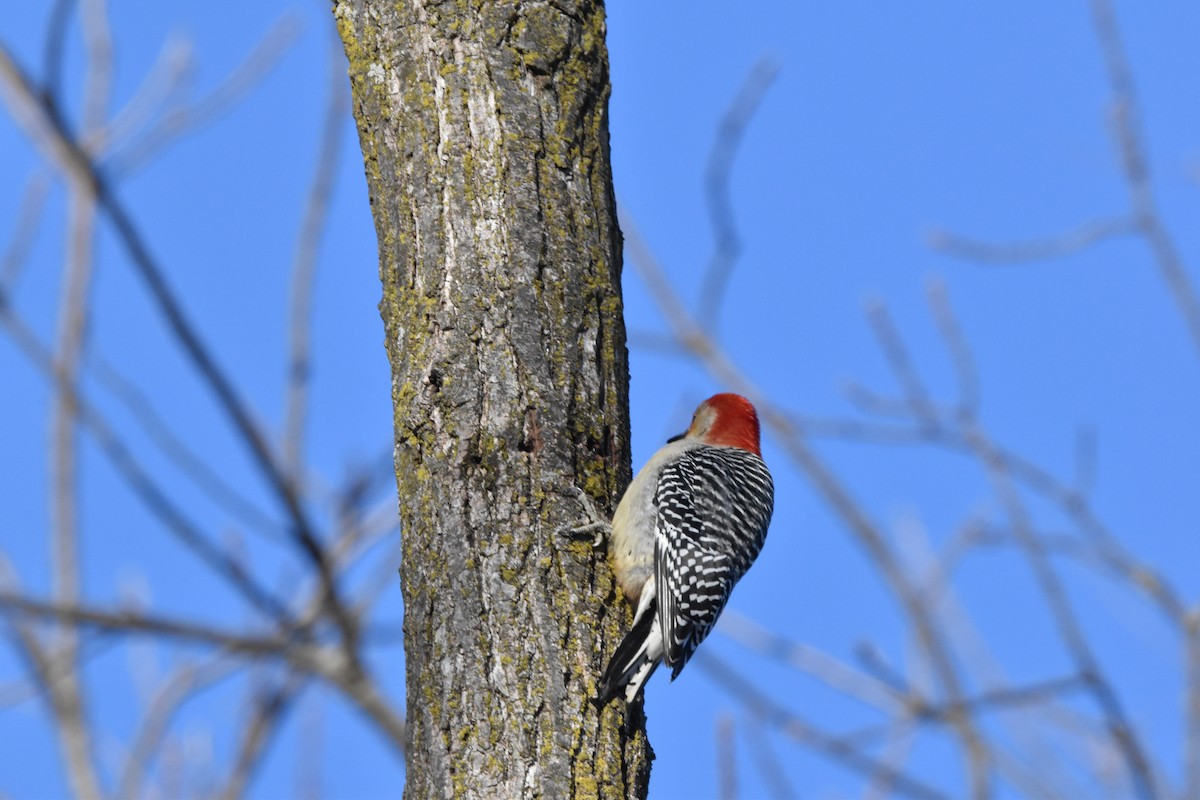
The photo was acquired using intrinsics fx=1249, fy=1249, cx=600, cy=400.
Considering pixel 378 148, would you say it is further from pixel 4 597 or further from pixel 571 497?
pixel 4 597

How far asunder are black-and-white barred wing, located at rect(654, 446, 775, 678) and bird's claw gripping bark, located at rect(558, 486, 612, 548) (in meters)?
0.50

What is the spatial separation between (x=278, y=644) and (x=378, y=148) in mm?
1723

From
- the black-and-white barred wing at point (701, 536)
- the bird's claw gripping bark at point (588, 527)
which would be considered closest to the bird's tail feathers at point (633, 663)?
the black-and-white barred wing at point (701, 536)

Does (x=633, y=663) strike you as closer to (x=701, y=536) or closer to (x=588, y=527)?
(x=588, y=527)

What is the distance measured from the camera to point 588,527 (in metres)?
3.58

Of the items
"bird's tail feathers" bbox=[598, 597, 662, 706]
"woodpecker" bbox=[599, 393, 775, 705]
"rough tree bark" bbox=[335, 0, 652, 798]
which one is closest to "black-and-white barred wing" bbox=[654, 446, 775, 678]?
"woodpecker" bbox=[599, 393, 775, 705]

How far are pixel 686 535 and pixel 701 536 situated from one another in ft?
0.36

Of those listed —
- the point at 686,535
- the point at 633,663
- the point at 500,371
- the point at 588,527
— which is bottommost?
the point at 633,663

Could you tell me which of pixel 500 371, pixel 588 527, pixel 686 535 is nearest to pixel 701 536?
pixel 686 535

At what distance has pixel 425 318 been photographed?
143 inches

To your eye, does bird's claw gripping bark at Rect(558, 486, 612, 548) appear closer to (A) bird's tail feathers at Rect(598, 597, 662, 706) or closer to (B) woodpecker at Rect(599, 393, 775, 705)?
(B) woodpecker at Rect(599, 393, 775, 705)

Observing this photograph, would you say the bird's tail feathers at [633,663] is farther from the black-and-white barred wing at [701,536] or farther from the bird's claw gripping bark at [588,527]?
the bird's claw gripping bark at [588,527]

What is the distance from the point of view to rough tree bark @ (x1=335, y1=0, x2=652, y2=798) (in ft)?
10.7

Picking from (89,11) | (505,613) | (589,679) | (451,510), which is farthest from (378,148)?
(89,11)
